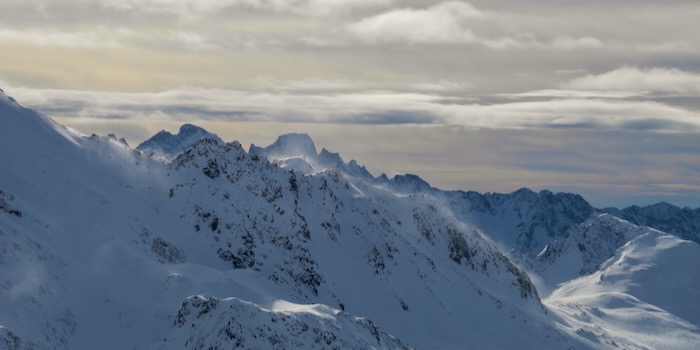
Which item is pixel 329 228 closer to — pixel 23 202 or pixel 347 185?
pixel 347 185

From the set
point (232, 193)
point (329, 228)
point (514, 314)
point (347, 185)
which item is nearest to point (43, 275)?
point (232, 193)

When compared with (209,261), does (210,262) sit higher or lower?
lower

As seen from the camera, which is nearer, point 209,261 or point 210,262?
point 210,262

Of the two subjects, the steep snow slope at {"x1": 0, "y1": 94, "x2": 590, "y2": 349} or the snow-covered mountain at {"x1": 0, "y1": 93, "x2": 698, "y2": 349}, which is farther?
the steep snow slope at {"x1": 0, "y1": 94, "x2": 590, "y2": 349}

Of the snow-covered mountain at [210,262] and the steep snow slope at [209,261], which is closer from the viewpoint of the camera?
the snow-covered mountain at [210,262]
